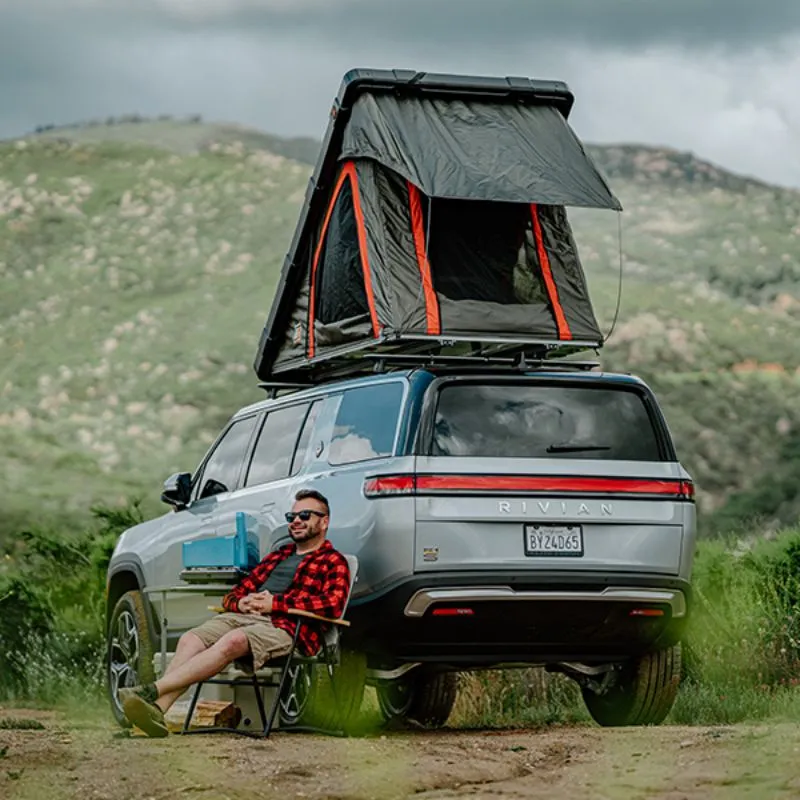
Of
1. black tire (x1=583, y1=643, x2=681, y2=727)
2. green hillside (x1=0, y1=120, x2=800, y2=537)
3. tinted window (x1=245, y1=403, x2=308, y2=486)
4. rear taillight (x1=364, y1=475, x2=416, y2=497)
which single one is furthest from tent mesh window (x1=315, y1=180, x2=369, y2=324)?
green hillside (x1=0, y1=120, x2=800, y2=537)

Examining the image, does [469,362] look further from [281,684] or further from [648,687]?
[281,684]

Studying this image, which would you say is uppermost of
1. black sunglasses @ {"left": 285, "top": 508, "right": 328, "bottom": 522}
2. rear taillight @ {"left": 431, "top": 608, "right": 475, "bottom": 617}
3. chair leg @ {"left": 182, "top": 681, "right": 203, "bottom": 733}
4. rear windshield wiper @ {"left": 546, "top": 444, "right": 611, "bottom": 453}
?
rear windshield wiper @ {"left": 546, "top": 444, "right": 611, "bottom": 453}

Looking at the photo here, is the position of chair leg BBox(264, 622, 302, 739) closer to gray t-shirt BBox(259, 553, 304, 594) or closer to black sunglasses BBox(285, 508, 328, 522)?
gray t-shirt BBox(259, 553, 304, 594)

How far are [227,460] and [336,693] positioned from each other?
A: 2.73 m

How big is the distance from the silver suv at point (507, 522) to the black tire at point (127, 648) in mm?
1675

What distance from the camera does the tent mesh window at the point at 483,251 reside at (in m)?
12.3

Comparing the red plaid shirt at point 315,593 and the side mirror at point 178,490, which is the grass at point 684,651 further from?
the red plaid shirt at point 315,593

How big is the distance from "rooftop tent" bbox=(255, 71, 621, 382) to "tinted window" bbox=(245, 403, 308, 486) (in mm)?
532

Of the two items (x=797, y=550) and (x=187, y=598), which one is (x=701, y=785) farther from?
(x=797, y=550)

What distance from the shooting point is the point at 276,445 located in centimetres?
1220

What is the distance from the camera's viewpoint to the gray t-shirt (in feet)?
36.0

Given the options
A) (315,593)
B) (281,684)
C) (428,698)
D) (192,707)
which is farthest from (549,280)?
(192,707)

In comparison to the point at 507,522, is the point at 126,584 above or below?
below

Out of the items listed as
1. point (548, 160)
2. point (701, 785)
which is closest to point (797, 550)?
point (548, 160)
